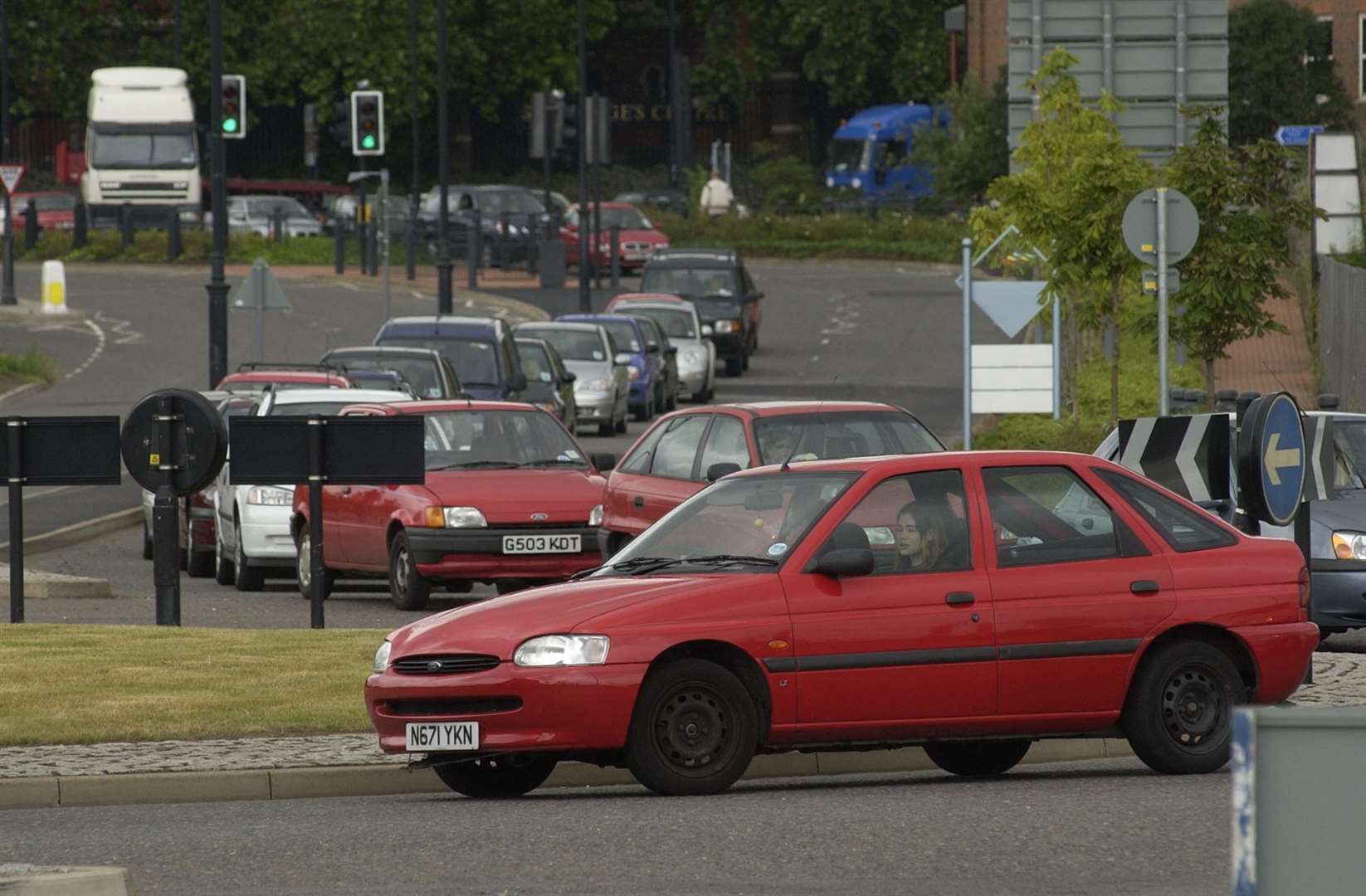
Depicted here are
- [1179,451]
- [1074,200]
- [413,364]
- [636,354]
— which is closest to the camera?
[1179,451]

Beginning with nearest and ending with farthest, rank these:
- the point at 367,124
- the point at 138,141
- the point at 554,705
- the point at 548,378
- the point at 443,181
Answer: the point at 554,705 < the point at 548,378 < the point at 367,124 < the point at 443,181 < the point at 138,141

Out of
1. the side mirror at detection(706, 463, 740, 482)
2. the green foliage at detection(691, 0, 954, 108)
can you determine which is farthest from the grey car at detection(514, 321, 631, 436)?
the green foliage at detection(691, 0, 954, 108)

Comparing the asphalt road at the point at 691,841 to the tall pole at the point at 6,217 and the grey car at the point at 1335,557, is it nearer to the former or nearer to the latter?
the grey car at the point at 1335,557

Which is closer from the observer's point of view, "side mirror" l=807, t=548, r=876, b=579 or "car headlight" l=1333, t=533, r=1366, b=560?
"side mirror" l=807, t=548, r=876, b=579

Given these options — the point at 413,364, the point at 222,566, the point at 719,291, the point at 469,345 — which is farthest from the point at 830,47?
the point at 222,566

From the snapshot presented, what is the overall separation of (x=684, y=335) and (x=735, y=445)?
25344 millimetres

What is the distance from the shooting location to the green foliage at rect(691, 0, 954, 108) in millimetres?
89125

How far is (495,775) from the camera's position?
35.8ft

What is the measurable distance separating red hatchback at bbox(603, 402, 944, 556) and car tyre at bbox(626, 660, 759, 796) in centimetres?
686

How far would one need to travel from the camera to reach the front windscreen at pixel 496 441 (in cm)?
1961

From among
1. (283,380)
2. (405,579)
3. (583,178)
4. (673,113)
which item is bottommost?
(405,579)

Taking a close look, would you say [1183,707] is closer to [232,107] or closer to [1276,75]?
[232,107]

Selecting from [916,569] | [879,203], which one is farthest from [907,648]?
Result: [879,203]

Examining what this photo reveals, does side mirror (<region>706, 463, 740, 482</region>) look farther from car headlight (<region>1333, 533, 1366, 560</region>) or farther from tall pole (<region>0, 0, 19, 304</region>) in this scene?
tall pole (<region>0, 0, 19, 304</region>)
